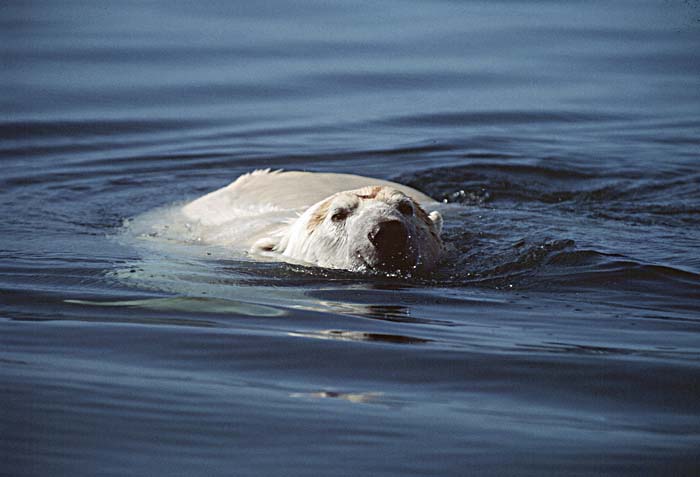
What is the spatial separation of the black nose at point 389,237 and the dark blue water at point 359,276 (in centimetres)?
21

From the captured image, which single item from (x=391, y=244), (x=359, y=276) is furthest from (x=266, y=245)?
(x=391, y=244)

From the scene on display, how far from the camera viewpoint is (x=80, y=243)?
7.82 meters

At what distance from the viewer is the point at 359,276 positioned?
21.1 ft

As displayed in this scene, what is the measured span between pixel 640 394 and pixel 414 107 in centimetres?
1030

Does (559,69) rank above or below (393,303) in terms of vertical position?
above

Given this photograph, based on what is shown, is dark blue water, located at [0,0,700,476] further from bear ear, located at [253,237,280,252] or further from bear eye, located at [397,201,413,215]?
bear eye, located at [397,201,413,215]

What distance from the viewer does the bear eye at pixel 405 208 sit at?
6.54 meters

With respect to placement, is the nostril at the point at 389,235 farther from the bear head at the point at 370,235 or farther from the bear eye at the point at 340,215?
the bear eye at the point at 340,215

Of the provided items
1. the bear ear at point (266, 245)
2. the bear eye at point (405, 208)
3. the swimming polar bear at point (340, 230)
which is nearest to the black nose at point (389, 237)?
the swimming polar bear at point (340, 230)

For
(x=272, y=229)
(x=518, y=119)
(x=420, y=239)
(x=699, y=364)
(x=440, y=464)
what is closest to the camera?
A: (x=440, y=464)

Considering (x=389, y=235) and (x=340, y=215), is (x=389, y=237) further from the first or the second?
(x=340, y=215)

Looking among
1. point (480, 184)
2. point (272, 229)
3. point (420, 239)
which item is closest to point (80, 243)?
point (272, 229)

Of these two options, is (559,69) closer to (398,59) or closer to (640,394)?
(398,59)

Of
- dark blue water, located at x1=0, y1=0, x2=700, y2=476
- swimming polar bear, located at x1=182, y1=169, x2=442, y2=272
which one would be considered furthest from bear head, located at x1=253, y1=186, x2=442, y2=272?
dark blue water, located at x1=0, y1=0, x2=700, y2=476
